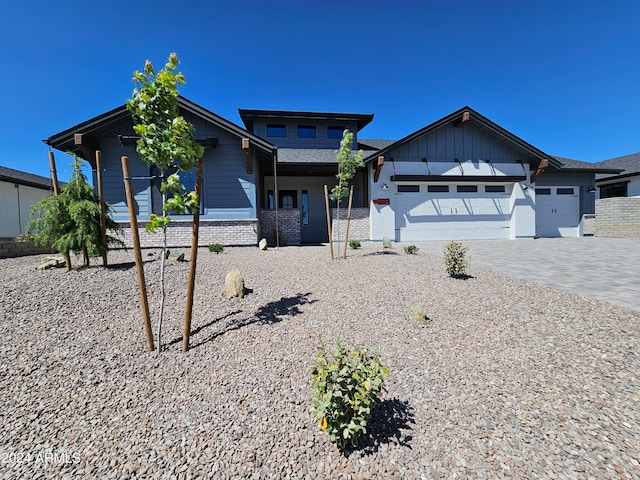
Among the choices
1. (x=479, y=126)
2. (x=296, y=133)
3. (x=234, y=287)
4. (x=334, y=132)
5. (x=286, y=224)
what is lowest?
(x=234, y=287)

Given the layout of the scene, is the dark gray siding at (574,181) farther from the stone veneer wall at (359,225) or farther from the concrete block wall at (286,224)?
the concrete block wall at (286,224)

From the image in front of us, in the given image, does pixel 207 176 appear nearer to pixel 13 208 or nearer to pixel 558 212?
pixel 13 208

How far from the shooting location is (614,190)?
60.5 ft

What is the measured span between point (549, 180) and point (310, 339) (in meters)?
17.5

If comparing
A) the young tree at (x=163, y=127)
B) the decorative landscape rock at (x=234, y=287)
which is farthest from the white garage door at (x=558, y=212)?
the young tree at (x=163, y=127)

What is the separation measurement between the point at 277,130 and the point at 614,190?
23.5 metres

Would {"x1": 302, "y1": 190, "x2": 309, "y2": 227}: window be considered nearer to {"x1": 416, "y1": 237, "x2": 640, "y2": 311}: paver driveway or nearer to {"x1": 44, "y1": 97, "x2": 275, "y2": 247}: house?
{"x1": 44, "y1": 97, "x2": 275, "y2": 247}: house

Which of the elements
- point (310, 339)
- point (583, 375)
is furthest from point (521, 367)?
point (310, 339)

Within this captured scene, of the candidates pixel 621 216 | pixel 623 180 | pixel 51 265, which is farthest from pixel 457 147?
pixel 51 265

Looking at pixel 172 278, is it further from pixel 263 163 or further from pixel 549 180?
pixel 549 180

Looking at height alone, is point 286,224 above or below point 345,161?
below

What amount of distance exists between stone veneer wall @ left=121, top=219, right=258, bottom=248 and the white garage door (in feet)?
50.5

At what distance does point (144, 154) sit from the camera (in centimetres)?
297

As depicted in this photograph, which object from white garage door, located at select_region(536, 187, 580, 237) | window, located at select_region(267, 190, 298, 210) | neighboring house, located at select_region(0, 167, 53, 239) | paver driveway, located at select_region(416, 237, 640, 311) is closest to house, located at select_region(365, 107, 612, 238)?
white garage door, located at select_region(536, 187, 580, 237)
